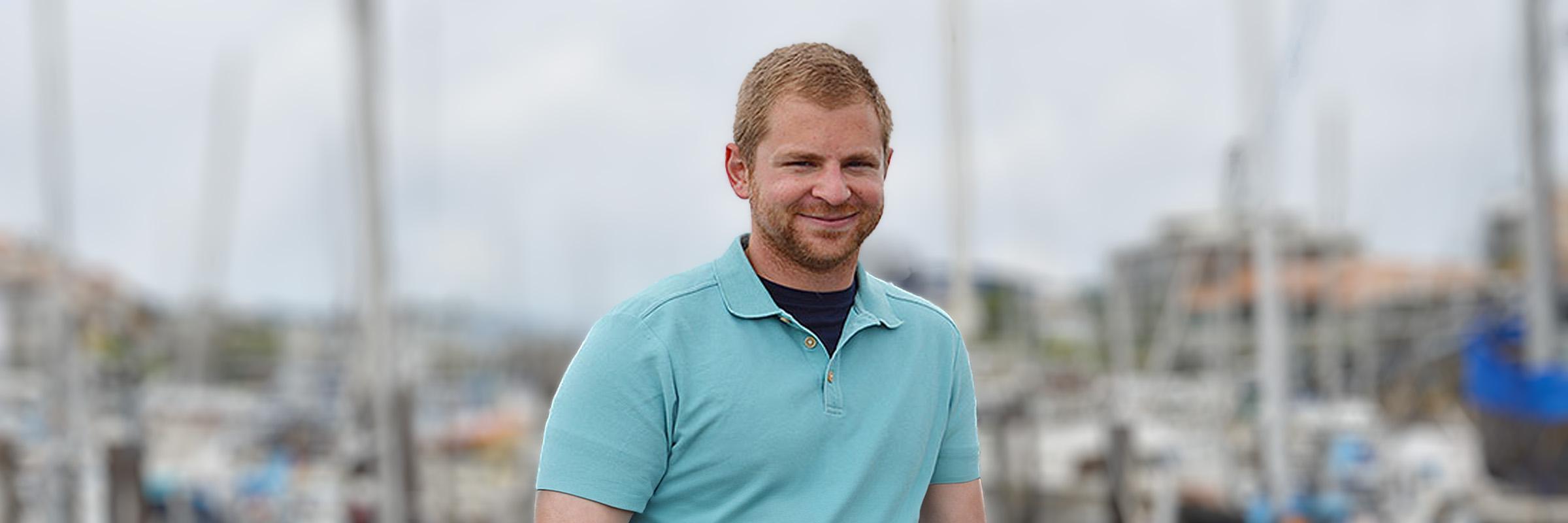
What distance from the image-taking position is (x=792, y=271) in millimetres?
1657

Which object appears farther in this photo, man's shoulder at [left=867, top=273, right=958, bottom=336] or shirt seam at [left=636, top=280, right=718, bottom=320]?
man's shoulder at [left=867, top=273, right=958, bottom=336]

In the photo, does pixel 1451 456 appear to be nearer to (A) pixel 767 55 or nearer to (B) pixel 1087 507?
(B) pixel 1087 507

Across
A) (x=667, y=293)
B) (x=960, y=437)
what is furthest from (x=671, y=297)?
(x=960, y=437)

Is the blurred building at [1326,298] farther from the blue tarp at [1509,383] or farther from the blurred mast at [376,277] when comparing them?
the blurred mast at [376,277]

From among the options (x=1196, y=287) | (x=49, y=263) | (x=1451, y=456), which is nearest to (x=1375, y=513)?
(x=1196, y=287)

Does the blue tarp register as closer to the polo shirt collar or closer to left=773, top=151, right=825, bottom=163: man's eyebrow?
the polo shirt collar

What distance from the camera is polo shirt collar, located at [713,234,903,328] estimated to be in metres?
1.61

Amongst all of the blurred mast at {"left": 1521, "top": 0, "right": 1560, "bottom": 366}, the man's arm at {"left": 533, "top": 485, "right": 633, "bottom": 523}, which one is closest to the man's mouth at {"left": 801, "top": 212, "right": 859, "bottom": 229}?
the man's arm at {"left": 533, "top": 485, "right": 633, "bottom": 523}

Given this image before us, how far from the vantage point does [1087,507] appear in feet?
54.1

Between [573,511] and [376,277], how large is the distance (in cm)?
545

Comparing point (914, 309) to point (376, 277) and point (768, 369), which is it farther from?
point (376, 277)

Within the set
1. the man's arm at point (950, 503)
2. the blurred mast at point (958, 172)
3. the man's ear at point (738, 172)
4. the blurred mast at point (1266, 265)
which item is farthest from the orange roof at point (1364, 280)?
the man's ear at point (738, 172)

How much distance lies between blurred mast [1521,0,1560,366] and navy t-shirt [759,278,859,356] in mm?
8105

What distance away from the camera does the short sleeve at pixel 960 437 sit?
72.1 inches
